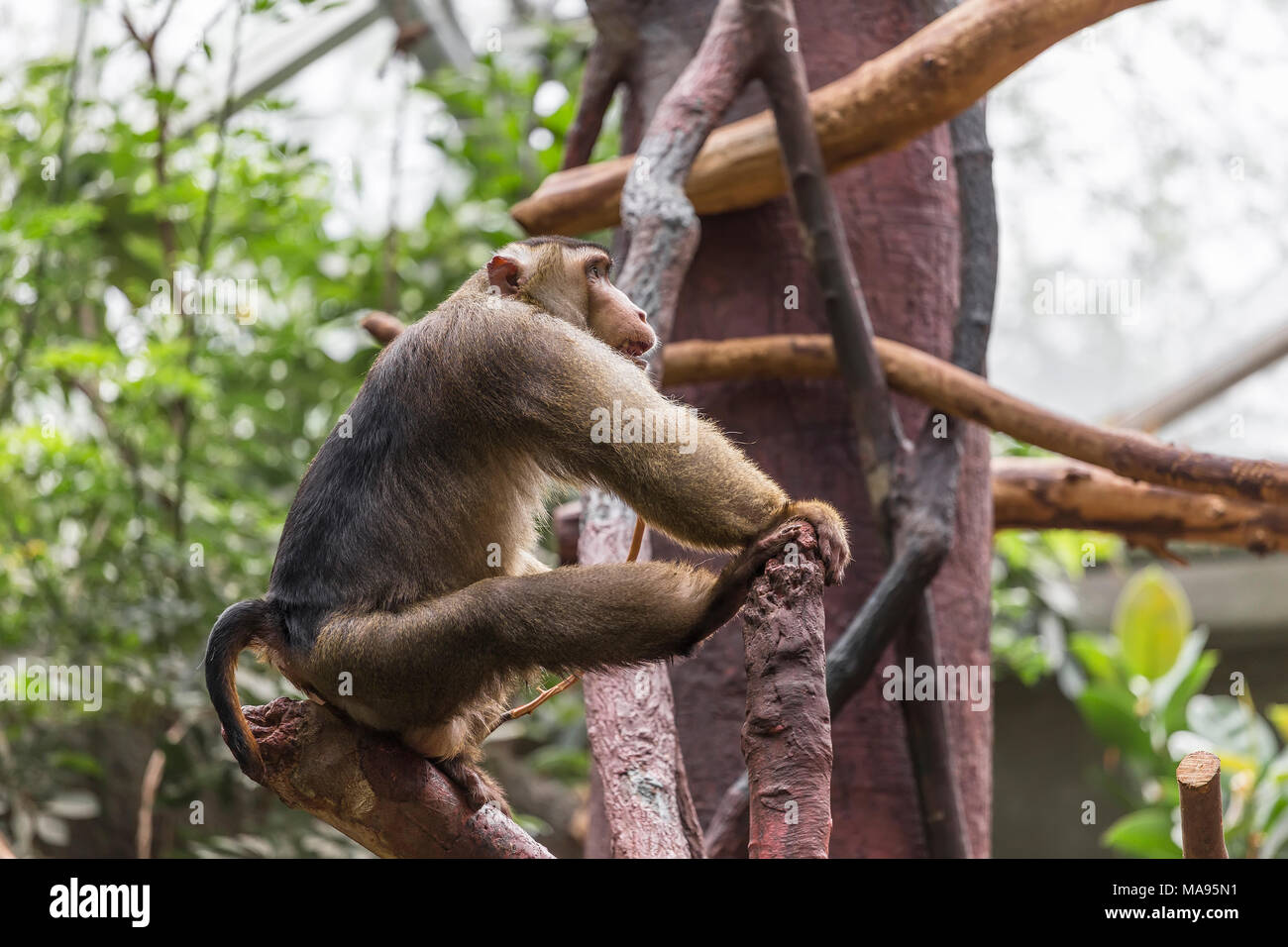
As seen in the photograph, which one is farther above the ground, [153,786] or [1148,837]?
[153,786]

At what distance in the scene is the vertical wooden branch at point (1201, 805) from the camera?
2029 millimetres

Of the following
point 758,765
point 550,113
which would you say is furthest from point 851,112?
point 550,113

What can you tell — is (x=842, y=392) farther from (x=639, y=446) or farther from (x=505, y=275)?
(x=639, y=446)

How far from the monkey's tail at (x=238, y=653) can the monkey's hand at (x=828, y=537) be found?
3.48 feet

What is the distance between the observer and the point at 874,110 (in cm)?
341

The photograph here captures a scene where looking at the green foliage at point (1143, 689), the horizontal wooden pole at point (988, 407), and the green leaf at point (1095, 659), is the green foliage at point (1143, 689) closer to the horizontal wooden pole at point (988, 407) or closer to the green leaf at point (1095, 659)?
the green leaf at point (1095, 659)

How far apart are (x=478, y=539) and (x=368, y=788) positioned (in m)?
0.56

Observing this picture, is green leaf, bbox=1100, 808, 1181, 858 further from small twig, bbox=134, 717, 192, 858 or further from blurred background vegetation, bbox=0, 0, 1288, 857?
small twig, bbox=134, 717, 192, 858

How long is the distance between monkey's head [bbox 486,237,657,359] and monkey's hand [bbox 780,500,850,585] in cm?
77

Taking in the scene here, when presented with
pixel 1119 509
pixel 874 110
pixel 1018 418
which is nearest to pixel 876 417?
pixel 1018 418

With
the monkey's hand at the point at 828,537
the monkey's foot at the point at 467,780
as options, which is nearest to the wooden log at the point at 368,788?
the monkey's foot at the point at 467,780

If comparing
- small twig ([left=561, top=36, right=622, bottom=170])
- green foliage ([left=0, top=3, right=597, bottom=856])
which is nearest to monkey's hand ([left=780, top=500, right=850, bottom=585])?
small twig ([left=561, top=36, right=622, bottom=170])

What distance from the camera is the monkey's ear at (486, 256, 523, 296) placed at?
2.75 meters
